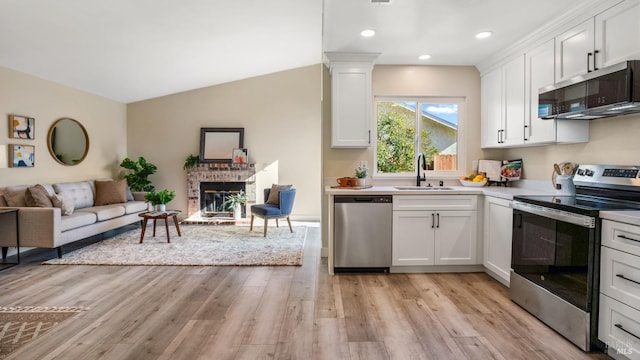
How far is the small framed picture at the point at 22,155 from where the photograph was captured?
177 inches

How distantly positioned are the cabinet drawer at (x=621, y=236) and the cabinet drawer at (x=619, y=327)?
32 centimetres

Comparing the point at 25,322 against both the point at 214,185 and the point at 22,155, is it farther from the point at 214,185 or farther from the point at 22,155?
the point at 214,185

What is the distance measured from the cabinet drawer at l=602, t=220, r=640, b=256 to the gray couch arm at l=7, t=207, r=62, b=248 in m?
5.13

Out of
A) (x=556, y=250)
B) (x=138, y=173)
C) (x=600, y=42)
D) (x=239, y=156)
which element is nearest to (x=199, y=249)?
(x=239, y=156)

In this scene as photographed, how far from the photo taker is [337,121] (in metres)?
3.94

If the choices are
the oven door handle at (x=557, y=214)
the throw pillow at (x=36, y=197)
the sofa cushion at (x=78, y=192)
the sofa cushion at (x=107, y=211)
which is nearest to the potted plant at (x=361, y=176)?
the oven door handle at (x=557, y=214)

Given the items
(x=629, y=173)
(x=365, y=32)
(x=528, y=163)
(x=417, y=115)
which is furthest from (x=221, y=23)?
(x=629, y=173)

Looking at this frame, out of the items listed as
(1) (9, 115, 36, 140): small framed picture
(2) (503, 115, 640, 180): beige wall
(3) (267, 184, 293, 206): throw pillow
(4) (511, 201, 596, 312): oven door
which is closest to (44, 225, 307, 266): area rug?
(3) (267, 184, 293, 206): throw pillow

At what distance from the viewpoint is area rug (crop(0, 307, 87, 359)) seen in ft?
7.46

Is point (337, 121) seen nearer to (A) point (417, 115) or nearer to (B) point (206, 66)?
(A) point (417, 115)

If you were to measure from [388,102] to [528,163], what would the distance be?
1659mm

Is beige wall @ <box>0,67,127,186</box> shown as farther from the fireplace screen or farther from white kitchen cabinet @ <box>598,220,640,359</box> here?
white kitchen cabinet @ <box>598,220,640,359</box>

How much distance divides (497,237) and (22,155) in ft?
18.9

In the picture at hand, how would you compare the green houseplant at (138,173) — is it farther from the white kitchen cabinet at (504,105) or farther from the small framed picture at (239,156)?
the white kitchen cabinet at (504,105)
